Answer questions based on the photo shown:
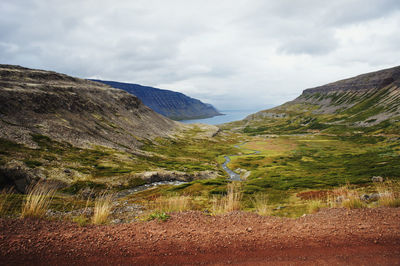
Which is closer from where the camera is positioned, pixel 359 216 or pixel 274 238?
pixel 274 238

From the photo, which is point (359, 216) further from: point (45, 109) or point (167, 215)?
point (45, 109)

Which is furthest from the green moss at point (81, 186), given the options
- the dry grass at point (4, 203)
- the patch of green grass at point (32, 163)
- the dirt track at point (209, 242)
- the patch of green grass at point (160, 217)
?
the patch of green grass at point (160, 217)

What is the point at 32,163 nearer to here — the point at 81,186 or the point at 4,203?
the point at 81,186

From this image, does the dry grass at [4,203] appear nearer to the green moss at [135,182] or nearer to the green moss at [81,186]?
the green moss at [81,186]

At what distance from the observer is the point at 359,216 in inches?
423

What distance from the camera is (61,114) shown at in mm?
102688

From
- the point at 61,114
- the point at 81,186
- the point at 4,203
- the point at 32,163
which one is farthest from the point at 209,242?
the point at 61,114

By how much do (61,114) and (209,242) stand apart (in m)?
121

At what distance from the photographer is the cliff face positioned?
253 feet

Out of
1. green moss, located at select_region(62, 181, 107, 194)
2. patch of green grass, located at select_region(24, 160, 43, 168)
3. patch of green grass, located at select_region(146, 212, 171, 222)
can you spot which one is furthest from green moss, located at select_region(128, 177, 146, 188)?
patch of green grass, located at select_region(146, 212, 171, 222)

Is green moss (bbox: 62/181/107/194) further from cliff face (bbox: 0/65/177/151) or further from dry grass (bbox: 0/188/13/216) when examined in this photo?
cliff face (bbox: 0/65/177/151)

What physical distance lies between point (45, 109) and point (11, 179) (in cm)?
6994

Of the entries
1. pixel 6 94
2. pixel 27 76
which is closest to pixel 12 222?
pixel 6 94

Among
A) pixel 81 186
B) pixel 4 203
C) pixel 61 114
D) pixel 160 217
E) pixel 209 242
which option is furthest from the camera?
pixel 61 114
